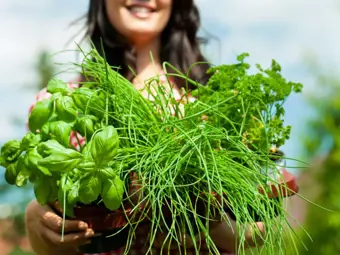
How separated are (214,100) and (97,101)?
6.5 inches

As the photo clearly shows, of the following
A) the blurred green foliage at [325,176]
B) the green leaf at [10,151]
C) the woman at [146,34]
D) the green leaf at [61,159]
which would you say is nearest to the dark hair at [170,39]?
the woman at [146,34]

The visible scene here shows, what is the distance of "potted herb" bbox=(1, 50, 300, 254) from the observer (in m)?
0.96

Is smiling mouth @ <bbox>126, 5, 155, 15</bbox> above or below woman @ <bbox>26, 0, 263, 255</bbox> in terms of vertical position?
above

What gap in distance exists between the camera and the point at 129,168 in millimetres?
1026

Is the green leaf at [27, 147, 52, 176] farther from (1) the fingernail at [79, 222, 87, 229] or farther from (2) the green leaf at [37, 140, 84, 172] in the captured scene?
(1) the fingernail at [79, 222, 87, 229]

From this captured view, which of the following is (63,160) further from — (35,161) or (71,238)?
(71,238)

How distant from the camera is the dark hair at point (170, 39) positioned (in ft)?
5.09

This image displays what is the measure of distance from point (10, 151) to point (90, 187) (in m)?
0.18

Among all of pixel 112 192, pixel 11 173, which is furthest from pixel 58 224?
pixel 112 192

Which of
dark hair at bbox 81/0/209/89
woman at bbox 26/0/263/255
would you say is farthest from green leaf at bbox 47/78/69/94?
dark hair at bbox 81/0/209/89

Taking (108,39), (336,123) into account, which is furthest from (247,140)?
(336,123)

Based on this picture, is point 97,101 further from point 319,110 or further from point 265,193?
point 319,110

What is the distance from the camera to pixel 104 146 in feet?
3.03

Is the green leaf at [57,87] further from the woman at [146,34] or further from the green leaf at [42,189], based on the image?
the woman at [146,34]
